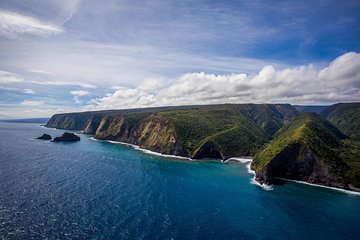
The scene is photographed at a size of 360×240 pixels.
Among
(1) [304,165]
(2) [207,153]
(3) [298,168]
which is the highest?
(2) [207,153]

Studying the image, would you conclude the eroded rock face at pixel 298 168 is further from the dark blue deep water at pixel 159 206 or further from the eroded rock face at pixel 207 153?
the eroded rock face at pixel 207 153

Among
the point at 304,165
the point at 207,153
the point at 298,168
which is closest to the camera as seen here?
the point at 304,165

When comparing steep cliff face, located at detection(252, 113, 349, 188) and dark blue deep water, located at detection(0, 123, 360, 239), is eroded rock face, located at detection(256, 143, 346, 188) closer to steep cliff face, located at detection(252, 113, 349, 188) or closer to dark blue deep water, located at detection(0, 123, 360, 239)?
steep cliff face, located at detection(252, 113, 349, 188)

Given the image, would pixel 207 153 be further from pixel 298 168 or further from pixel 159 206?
pixel 159 206

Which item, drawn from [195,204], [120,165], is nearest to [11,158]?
[120,165]

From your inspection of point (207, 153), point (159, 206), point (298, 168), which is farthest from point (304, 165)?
point (159, 206)

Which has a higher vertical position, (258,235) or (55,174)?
(55,174)

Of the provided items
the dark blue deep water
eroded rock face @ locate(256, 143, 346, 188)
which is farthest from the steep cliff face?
the dark blue deep water

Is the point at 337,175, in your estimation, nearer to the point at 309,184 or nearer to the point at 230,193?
the point at 309,184
